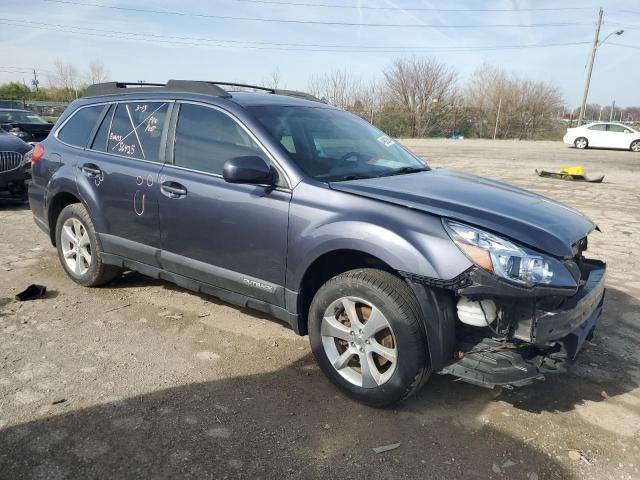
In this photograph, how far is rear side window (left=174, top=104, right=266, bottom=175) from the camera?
347 centimetres

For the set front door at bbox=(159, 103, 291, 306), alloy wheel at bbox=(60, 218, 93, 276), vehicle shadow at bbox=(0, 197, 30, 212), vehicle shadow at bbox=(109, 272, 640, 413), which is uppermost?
front door at bbox=(159, 103, 291, 306)

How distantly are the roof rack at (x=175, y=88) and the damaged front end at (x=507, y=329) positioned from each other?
221cm

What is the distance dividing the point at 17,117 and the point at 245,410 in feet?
57.1

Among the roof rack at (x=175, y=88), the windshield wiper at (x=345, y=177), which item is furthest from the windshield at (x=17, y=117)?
the windshield wiper at (x=345, y=177)

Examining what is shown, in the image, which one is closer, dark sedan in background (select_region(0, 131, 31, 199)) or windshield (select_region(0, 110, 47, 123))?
dark sedan in background (select_region(0, 131, 31, 199))

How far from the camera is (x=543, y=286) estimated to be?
2498 mm

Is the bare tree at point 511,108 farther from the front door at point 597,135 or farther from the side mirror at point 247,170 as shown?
the side mirror at point 247,170

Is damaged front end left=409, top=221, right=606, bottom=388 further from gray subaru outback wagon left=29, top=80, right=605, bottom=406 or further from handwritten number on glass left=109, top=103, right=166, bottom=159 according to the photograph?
handwritten number on glass left=109, top=103, right=166, bottom=159

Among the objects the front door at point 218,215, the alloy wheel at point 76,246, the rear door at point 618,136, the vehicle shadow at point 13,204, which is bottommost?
the vehicle shadow at point 13,204

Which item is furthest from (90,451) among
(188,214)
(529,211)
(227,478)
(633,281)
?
(633,281)

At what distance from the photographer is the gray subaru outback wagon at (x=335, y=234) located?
2592mm

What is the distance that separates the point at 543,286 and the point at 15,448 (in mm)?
2759

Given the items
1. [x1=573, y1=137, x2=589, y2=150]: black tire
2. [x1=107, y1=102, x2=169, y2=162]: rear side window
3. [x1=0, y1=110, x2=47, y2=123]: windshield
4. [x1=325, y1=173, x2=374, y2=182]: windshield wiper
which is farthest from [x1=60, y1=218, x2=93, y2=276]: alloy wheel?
[x1=573, y1=137, x2=589, y2=150]: black tire

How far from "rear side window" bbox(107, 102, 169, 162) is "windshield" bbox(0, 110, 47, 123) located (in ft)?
47.4
